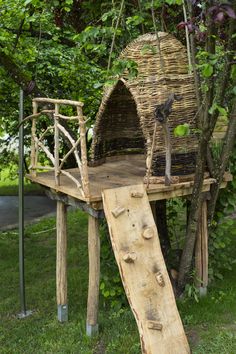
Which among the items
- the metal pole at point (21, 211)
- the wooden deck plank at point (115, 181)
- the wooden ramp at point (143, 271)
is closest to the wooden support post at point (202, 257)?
the wooden deck plank at point (115, 181)

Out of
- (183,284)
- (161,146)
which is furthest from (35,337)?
(161,146)

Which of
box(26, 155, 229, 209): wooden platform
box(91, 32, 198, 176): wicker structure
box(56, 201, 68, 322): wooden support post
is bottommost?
box(56, 201, 68, 322): wooden support post

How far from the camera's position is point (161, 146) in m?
4.85

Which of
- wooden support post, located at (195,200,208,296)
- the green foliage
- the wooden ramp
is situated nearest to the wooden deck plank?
the wooden ramp

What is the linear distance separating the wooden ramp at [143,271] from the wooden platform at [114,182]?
190 mm

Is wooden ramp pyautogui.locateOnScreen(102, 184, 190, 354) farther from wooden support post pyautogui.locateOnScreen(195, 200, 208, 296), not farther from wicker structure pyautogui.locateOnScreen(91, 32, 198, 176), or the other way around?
wooden support post pyautogui.locateOnScreen(195, 200, 208, 296)

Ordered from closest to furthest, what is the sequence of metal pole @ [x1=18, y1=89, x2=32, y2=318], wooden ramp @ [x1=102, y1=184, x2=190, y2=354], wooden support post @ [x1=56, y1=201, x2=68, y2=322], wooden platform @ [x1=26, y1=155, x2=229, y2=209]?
wooden ramp @ [x1=102, y1=184, x2=190, y2=354]
wooden platform @ [x1=26, y1=155, x2=229, y2=209]
wooden support post @ [x1=56, y1=201, x2=68, y2=322]
metal pole @ [x1=18, y1=89, x2=32, y2=318]

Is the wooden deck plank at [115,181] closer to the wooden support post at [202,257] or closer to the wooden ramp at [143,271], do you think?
the wooden ramp at [143,271]

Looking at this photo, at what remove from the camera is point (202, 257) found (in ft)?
18.4

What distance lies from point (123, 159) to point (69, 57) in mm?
2963

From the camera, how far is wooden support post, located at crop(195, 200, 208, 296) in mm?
5527

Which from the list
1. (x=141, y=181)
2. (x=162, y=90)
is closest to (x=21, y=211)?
(x=141, y=181)

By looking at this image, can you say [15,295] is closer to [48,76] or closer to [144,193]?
[144,193]

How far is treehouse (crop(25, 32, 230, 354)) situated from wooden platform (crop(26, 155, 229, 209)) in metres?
0.01
